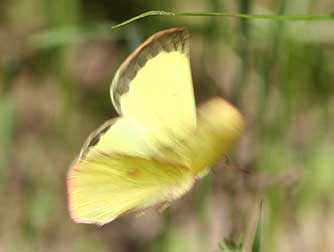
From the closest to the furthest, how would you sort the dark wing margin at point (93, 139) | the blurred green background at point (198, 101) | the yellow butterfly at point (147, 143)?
1. the yellow butterfly at point (147, 143)
2. the dark wing margin at point (93, 139)
3. the blurred green background at point (198, 101)

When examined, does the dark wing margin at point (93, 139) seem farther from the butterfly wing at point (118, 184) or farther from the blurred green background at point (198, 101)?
the blurred green background at point (198, 101)

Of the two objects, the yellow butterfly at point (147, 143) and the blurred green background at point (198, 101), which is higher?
the yellow butterfly at point (147, 143)

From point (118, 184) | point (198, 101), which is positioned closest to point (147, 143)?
point (118, 184)

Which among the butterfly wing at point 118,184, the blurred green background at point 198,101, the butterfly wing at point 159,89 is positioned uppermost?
the butterfly wing at point 159,89

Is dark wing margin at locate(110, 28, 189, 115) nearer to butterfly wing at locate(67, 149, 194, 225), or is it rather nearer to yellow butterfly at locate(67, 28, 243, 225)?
yellow butterfly at locate(67, 28, 243, 225)

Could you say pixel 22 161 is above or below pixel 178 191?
below

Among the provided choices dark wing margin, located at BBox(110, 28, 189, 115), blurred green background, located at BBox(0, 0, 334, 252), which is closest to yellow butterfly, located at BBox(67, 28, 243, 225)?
dark wing margin, located at BBox(110, 28, 189, 115)

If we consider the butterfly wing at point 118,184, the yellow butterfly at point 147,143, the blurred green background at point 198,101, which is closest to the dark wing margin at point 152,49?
the yellow butterfly at point 147,143

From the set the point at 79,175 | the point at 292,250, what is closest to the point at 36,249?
the point at 292,250

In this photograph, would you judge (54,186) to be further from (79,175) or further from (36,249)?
(79,175)
